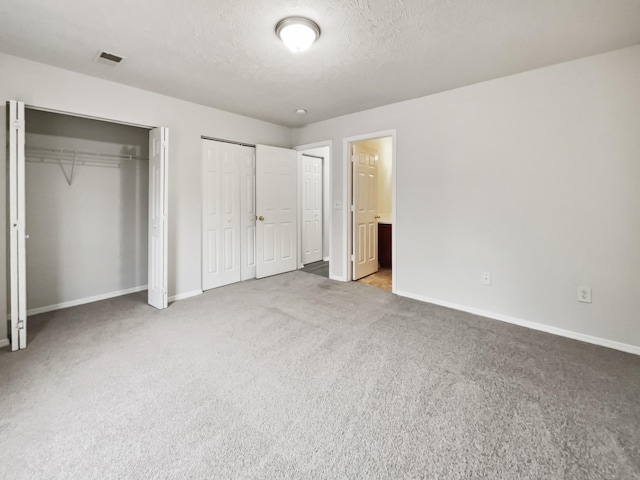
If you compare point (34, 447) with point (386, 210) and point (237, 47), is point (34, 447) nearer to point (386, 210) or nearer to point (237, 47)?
point (237, 47)

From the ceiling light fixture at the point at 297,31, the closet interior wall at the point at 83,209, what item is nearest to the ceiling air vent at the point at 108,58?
the closet interior wall at the point at 83,209

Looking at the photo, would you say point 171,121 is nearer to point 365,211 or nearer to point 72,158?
point 72,158

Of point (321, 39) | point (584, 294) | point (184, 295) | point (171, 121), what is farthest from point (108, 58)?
point (584, 294)

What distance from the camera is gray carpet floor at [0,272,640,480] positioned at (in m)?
1.37

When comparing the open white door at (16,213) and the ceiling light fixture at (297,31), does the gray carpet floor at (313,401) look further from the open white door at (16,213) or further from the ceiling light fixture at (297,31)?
the ceiling light fixture at (297,31)

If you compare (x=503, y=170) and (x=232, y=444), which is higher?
(x=503, y=170)

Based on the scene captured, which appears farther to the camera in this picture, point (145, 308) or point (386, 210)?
point (386, 210)

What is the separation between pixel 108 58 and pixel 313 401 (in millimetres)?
3104

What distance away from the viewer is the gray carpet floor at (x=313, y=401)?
1.37 m

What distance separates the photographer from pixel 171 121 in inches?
139

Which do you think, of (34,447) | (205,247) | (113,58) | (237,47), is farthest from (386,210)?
(34,447)

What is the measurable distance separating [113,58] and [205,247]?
221cm

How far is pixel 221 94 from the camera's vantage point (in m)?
3.39

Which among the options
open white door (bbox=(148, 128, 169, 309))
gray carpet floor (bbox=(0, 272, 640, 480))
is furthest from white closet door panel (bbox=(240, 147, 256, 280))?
gray carpet floor (bbox=(0, 272, 640, 480))
